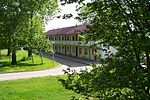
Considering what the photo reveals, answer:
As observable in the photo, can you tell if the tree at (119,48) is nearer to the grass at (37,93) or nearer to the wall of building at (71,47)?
the grass at (37,93)

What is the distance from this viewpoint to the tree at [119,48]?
5.02m

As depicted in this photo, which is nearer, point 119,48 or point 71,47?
point 119,48

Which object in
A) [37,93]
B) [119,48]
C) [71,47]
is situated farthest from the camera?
[71,47]

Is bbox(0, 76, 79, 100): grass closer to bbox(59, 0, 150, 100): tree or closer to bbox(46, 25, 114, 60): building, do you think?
bbox(59, 0, 150, 100): tree

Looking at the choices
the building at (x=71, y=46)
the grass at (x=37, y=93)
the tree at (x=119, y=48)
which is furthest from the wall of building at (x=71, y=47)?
the tree at (x=119, y=48)

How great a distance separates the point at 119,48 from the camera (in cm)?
568

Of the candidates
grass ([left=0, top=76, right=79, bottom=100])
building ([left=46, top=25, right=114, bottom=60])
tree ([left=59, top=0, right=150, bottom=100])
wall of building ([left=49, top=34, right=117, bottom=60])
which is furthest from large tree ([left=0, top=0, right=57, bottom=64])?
tree ([left=59, top=0, right=150, bottom=100])

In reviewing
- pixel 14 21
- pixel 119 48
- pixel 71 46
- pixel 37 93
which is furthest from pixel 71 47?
pixel 119 48

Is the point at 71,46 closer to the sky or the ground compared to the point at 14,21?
closer to the ground

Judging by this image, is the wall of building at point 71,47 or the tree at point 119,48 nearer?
the tree at point 119,48

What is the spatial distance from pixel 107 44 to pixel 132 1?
1127 millimetres

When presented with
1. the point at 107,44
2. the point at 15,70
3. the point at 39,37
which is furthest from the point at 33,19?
the point at 107,44

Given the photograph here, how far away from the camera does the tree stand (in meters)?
5.02

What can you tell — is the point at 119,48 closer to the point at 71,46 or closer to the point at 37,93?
the point at 37,93
